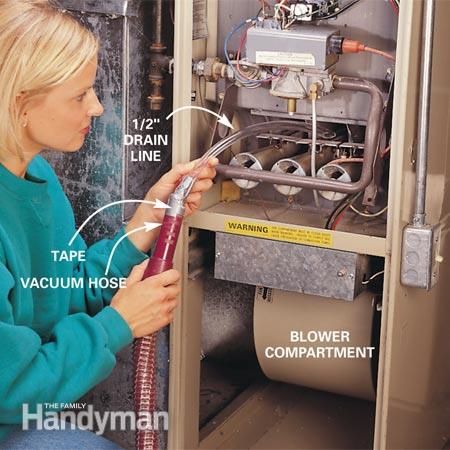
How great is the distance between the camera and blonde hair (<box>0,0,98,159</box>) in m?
1.70

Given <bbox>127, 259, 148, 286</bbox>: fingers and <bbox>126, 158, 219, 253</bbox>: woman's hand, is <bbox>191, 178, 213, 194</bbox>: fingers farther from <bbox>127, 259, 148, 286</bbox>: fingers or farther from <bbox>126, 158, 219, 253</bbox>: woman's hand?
<bbox>127, 259, 148, 286</bbox>: fingers

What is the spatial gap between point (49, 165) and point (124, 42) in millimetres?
292

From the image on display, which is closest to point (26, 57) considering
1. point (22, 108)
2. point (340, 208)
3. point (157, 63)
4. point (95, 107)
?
point (22, 108)

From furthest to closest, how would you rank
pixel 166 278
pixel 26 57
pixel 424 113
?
pixel 166 278
pixel 424 113
pixel 26 57

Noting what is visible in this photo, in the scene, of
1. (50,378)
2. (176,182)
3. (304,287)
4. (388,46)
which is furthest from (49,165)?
(388,46)

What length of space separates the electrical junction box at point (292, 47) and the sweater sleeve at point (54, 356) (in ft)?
1.89

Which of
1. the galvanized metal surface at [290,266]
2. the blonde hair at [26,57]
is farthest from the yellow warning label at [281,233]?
the blonde hair at [26,57]

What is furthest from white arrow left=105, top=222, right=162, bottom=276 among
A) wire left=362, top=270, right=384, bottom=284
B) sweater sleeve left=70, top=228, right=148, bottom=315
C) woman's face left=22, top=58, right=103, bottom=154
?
wire left=362, top=270, right=384, bottom=284

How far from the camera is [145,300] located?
76.1 inches

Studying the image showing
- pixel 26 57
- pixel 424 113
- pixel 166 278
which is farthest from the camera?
pixel 166 278

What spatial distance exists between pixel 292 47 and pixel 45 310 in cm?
69

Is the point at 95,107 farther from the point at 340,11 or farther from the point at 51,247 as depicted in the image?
the point at 340,11

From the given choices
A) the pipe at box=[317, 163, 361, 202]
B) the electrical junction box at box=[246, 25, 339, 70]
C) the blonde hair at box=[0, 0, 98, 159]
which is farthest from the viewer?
the pipe at box=[317, 163, 361, 202]

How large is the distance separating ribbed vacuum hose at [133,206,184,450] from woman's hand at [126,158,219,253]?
0.05m
